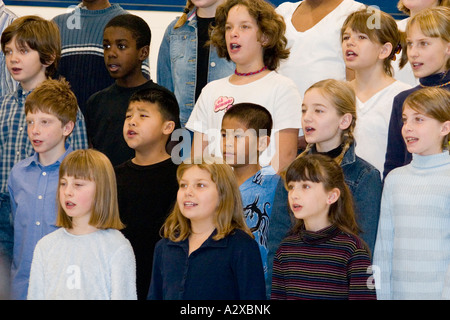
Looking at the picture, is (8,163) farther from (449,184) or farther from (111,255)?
(449,184)

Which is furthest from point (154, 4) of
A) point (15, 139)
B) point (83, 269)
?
point (83, 269)

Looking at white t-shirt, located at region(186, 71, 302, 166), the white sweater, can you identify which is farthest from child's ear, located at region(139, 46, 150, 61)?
the white sweater

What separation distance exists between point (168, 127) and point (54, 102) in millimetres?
584

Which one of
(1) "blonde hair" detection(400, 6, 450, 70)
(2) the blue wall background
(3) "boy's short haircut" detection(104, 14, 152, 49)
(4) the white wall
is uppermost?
(2) the blue wall background

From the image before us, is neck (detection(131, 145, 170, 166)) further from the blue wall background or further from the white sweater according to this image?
the blue wall background

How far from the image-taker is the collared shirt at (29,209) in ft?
Answer: 11.9

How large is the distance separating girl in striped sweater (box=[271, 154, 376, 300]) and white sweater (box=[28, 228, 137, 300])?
2.07 ft

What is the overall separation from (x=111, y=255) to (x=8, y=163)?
1078 mm

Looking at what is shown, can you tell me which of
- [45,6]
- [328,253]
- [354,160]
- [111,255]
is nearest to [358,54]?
[354,160]

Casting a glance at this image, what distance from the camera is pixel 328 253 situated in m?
3.17

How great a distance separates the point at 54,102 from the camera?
3.88 metres

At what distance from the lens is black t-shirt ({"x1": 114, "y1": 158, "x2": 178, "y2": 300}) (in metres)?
3.63

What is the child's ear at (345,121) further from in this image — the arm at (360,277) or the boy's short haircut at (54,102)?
the boy's short haircut at (54,102)

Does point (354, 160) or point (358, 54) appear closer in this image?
point (354, 160)
